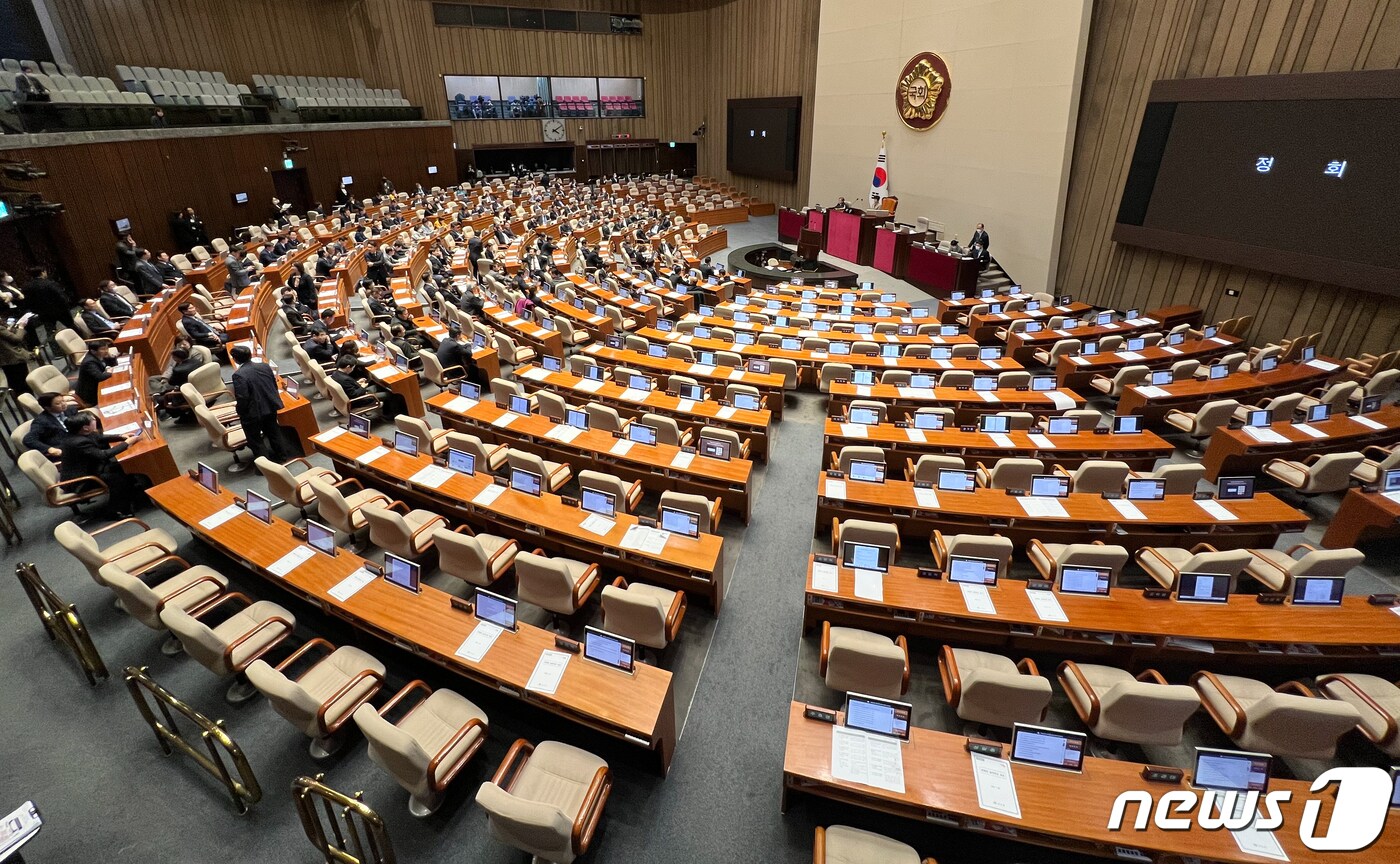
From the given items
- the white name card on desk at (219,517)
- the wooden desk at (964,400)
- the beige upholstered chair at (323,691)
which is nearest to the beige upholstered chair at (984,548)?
the wooden desk at (964,400)

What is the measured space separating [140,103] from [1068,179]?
2346cm

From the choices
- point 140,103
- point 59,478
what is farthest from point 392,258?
point 59,478

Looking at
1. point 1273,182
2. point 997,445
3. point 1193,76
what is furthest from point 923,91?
point 997,445

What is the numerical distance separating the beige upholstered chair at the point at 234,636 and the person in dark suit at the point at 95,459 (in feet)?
9.14

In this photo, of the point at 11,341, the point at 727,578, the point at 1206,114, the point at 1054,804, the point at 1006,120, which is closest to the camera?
the point at 1054,804

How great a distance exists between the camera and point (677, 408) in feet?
26.8

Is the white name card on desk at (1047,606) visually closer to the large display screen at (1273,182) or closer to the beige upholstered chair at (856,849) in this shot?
the beige upholstered chair at (856,849)

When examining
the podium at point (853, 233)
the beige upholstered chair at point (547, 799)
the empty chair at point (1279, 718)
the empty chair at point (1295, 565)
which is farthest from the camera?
the podium at point (853, 233)

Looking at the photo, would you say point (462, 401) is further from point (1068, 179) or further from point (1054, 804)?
point (1068, 179)

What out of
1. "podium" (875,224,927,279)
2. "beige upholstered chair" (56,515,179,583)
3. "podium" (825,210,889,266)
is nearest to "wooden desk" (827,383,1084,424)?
"beige upholstered chair" (56,515,179,583)

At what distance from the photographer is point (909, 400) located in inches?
335

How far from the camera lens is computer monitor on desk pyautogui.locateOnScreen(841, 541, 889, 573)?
507 cm

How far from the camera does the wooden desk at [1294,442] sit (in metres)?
7.20

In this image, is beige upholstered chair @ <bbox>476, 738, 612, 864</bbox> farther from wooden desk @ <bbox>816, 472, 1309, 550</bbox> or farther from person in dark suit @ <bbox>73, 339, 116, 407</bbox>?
person in dark suit @ <bbox>73, 339, 116, 407</bbox>
